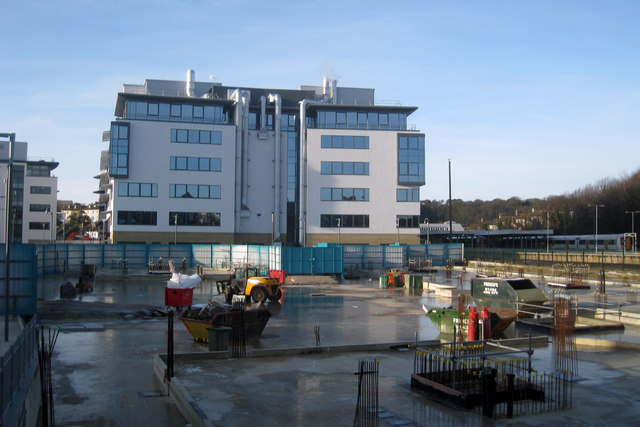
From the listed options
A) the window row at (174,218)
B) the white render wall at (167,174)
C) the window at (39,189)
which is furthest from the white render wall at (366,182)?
the window at (39,189)

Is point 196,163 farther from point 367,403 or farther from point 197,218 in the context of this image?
point 367,403

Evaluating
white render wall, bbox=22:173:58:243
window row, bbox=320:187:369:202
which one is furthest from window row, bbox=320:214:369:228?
white render wall, bbox=22:173:58:243

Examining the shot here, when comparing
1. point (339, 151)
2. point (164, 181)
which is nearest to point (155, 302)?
point (164, 181)

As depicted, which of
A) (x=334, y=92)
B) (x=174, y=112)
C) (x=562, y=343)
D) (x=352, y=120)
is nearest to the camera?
(x=562, y=343)

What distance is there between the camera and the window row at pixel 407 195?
229 feet

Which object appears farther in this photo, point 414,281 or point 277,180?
point 277,180

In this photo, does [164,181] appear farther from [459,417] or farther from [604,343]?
[459,417]

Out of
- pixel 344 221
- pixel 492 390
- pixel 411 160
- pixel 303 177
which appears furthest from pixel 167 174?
pixel 492 390

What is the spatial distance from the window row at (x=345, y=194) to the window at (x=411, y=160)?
4780 mm

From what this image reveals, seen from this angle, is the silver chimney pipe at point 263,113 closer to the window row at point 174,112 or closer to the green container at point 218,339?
the window row at point 174,112

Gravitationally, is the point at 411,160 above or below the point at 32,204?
above

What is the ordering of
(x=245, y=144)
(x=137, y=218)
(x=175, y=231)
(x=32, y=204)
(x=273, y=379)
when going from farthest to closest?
(x=32, y=204) < (x=245, y=144) < (x=137, y=218) < (x=175, y=231) < (x=273, y=379)

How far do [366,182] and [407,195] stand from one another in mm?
5370

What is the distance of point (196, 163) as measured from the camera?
66312 mm
